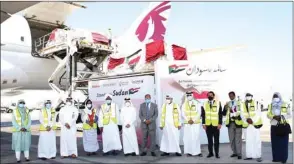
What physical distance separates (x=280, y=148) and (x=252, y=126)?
765 mm

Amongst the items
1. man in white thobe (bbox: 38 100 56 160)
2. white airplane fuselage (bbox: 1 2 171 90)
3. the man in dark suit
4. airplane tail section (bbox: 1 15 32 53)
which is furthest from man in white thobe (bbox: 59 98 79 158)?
airplane tail section (bbox: 1 15 32 53)

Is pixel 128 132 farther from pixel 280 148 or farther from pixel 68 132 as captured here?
pixel 280 148

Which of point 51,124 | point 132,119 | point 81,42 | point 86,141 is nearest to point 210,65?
point 132,119

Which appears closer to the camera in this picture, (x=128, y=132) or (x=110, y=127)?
(x=128, y=132)

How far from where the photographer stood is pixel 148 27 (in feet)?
56.0

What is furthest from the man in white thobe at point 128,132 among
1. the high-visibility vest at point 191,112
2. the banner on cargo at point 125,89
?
the high-visibility vest at point 191,112

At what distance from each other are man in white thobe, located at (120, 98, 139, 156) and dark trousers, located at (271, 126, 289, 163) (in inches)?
130

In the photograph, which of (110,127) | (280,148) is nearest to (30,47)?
(110,127)

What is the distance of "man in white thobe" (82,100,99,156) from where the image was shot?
26.8ft

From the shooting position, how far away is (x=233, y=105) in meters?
7.47

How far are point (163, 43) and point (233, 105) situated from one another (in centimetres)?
463

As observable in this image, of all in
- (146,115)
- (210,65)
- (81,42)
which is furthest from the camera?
(81,42)

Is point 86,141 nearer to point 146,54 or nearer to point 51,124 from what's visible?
point 51,124

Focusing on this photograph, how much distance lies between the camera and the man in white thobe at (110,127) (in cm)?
811
